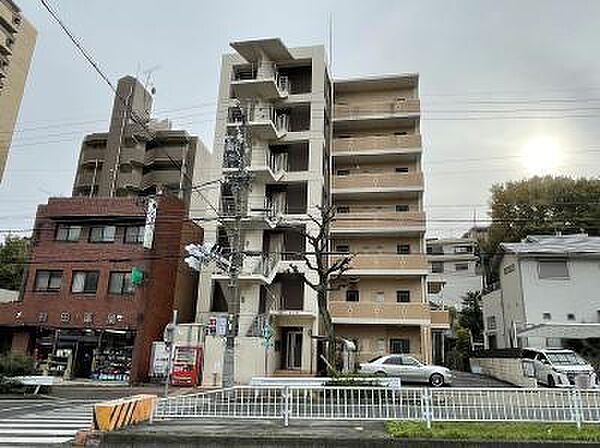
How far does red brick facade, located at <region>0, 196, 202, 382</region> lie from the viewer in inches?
1006

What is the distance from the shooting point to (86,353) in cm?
2580

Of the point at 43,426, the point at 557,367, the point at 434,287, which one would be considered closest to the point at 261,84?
the point at 557,367

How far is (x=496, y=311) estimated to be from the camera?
109ft

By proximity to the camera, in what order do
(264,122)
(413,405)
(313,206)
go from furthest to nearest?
(264,122)
(313,206)
(413,405)

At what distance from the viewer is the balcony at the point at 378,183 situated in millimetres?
30984

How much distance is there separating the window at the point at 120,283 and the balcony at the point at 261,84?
44.7ft

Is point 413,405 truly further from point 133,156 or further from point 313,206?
point 133,156

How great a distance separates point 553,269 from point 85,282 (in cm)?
2639

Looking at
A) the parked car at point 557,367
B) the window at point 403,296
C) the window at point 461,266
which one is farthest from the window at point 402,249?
the window at point 461,266

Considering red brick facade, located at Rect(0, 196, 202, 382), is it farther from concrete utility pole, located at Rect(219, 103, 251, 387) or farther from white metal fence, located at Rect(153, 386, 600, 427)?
white metal fence, located at Rect(153, 386, 600, 427)

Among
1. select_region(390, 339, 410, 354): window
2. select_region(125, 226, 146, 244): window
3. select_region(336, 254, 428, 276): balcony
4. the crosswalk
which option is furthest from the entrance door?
the crosswalk

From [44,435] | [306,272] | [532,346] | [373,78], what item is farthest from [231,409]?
[373,78]

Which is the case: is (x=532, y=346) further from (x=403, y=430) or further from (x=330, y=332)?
(x=403, y=430)

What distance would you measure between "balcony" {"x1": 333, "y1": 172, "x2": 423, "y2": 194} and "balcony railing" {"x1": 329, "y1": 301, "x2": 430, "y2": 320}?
300 inches
